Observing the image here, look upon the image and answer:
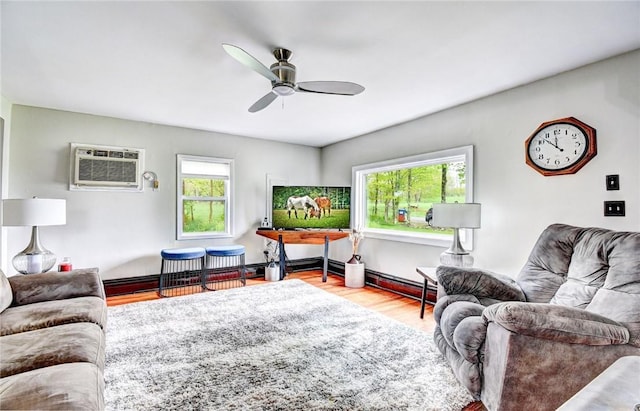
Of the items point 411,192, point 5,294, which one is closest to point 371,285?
point 411,192

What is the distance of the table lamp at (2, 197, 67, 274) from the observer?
2832 mm

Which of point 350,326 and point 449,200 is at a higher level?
point 449,200

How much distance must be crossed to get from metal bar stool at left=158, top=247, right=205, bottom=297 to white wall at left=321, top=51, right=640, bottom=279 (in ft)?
9.41

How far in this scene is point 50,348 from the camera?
1.49 meters

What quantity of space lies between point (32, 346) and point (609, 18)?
3.65 metres

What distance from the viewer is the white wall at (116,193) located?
3.65m

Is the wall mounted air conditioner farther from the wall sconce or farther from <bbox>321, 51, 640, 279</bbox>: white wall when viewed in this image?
<bbox>321, 51, 640, 279</bbox>: white wall

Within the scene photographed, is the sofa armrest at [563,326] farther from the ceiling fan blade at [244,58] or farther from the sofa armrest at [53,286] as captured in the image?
the sofa armrest at [53,286]

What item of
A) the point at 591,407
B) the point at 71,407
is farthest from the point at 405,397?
the point at 71,407

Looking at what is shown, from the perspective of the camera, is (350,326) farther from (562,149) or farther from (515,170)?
(562,149)

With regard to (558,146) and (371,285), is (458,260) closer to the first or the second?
(558,146)

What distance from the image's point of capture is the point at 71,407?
1.06 m

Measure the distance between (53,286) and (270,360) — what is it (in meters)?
1.67

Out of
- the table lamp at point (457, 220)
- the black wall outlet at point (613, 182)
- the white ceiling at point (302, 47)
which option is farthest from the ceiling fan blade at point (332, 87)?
the black wall outlet at point (613, 182)
